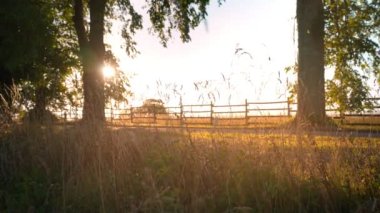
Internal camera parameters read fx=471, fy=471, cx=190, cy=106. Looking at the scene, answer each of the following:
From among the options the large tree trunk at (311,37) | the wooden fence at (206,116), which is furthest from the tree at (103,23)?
the wooden fence at (206,116)

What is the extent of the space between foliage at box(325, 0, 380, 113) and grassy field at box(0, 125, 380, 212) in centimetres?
1674

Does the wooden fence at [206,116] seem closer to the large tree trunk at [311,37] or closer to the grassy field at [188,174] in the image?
the grassy field at [188,174]

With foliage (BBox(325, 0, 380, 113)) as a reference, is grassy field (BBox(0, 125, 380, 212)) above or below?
below

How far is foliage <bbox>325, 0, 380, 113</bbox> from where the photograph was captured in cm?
2275

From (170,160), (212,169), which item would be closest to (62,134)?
(170,160)

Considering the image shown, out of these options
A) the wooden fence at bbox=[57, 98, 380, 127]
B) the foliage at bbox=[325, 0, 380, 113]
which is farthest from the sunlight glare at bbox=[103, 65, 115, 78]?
the wooden fence at bbox=[57, 98, 380, 127]

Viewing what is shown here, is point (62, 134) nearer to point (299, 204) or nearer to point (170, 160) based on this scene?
point (170, 160)

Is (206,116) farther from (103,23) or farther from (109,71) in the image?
(109,71)

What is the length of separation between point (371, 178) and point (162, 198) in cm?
216

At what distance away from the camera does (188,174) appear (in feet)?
17.5

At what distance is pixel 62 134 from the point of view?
7.68m

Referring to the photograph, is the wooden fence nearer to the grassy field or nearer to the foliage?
the grassy field

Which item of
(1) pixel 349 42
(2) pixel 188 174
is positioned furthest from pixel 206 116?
(1) pixel 349 42

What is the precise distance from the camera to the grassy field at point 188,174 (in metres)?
4.57
